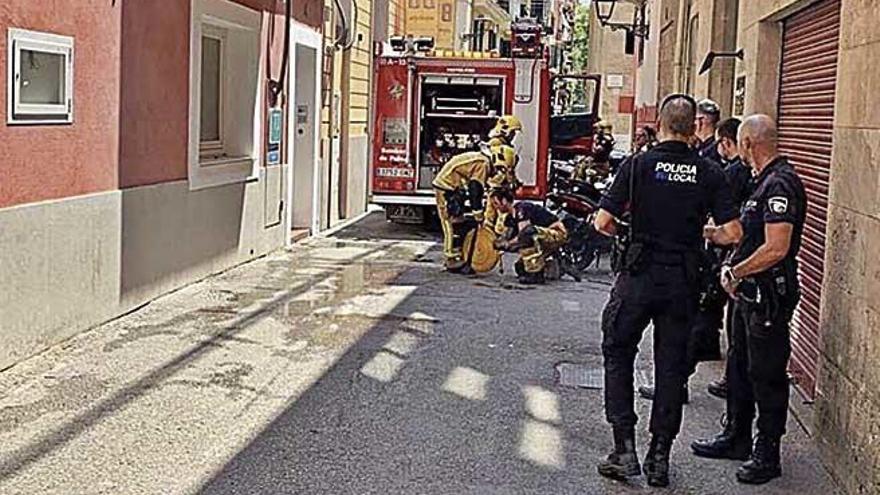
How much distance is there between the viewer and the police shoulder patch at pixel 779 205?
5.80 m

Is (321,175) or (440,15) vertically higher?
(440,15)

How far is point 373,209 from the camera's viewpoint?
22.2 metres

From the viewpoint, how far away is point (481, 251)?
44.1 feet

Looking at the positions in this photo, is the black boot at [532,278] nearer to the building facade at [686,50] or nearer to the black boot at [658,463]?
the building facade at [686,50]

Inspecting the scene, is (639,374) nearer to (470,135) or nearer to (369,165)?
(470,135)

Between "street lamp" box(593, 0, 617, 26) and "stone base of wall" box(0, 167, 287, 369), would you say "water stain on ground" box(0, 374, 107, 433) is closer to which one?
"stone base of wall" box(0, 167, 287, 369)

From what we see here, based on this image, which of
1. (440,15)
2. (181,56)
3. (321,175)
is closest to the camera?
(181,56)

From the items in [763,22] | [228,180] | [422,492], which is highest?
[763,22]

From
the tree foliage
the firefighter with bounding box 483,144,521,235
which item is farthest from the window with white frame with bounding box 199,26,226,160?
the tree foliage

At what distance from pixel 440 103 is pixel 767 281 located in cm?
1225

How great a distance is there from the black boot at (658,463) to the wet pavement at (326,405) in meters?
0.08

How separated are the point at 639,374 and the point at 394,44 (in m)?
10.0

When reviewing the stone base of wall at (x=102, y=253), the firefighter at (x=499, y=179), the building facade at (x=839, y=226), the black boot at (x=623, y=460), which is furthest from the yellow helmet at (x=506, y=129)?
the black boot at (x=623, y=460)

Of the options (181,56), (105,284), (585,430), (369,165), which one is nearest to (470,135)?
(369,165)
